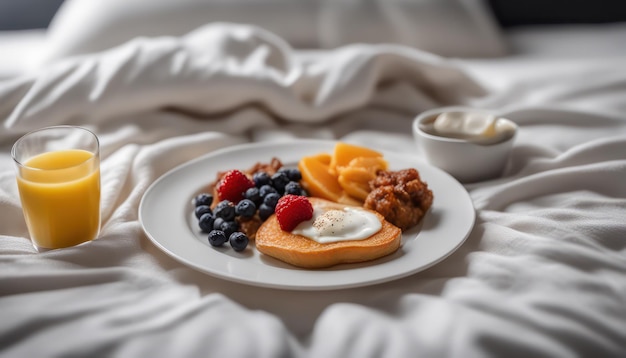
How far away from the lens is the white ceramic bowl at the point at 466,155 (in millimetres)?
1614

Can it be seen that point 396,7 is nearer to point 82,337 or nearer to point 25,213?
point 25,213

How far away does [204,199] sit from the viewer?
4.81ft

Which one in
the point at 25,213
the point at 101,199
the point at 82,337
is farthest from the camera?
the point at 101,199

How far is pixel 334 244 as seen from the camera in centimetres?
125

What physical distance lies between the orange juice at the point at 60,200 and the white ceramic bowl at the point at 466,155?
780 mm

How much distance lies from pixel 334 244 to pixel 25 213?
2.06 ft

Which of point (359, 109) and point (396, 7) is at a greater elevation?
point (396, 7)

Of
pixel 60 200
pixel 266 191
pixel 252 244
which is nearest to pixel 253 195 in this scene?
pixel 266 191

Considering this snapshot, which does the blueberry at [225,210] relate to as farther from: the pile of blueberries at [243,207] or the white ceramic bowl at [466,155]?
the white ceramic bowl at [466,155]

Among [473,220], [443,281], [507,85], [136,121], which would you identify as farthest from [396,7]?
[443,281]

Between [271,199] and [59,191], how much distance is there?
0.42 m

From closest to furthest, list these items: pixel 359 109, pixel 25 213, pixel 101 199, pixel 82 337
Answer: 1. pixel 82 337
2. pixel 25 213
3. pixel 101 199
4. pixel 359 109

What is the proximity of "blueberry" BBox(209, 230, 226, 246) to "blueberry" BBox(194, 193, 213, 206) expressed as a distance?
0.49ft

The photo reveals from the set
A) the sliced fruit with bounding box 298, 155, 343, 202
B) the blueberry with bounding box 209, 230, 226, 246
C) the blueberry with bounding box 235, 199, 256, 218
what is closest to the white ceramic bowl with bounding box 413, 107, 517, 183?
the sliced fruit with bounding box 298, 155, 343, 202
